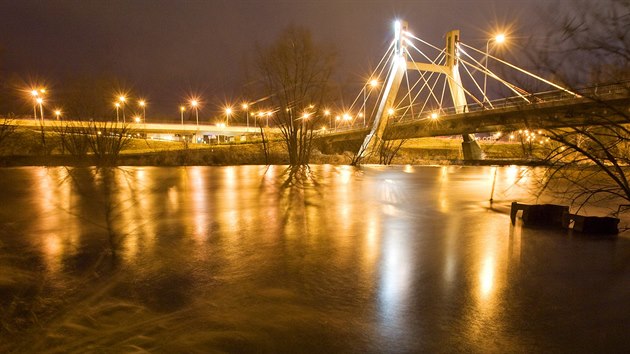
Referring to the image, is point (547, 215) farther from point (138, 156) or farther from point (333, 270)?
point (138, 156)

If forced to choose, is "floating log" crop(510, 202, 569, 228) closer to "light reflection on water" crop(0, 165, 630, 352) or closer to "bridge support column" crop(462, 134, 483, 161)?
"light reflection on water" crop(0, 165, 630, 352)

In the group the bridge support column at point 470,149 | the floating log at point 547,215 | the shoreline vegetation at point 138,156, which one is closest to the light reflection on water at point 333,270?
the floating log at point 547,215

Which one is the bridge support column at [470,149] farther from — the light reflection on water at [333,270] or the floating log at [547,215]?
the floating log at [547,215]

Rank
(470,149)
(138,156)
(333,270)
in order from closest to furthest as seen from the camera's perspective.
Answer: (333,270) → (138,156) → (470,149)

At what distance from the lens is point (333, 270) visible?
21.5ft

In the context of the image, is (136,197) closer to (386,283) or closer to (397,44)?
(386,283)

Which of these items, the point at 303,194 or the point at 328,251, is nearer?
the point at 328,251

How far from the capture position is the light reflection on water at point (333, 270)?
4.50m

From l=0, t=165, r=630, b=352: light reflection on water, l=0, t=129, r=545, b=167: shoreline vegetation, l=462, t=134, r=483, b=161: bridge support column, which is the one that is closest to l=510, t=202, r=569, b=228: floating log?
l=0, t=165, r=630, b=352: light reflection on water

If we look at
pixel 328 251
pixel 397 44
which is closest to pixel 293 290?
pixel 328 251

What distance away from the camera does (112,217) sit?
11031 mm

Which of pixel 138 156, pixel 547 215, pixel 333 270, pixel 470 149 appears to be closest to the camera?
pixel 333 270

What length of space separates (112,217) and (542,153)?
10885 mm

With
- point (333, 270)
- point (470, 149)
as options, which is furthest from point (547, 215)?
point (470, 149)
